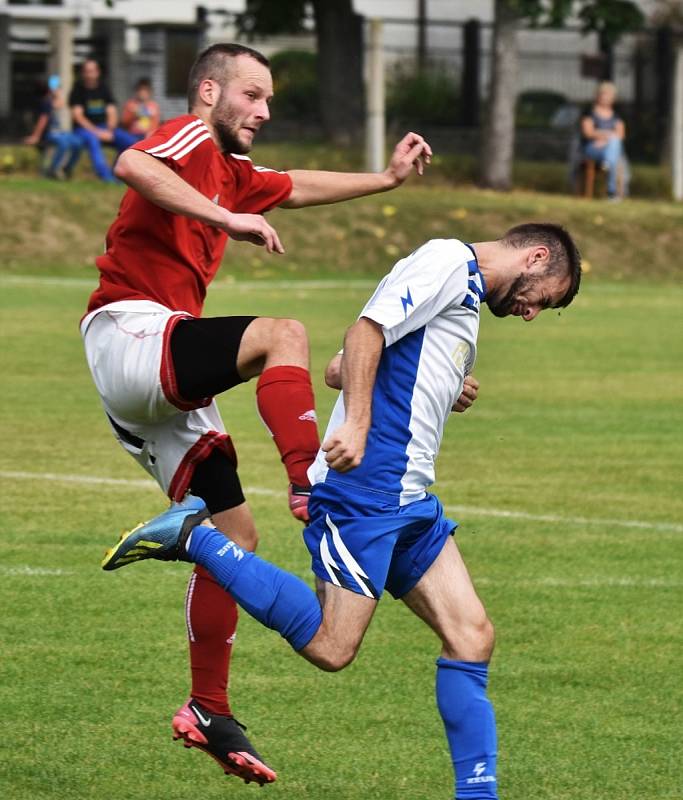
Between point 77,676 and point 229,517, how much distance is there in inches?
45.2

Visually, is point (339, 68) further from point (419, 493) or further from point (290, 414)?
point (419, 493)

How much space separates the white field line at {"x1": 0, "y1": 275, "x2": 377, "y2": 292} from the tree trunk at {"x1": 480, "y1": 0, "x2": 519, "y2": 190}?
8048 millimetres

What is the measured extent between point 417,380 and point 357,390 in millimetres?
265

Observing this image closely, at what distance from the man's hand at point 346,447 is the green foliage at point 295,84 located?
107ft

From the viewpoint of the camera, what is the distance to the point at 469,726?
17.4ft

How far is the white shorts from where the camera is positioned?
5.85m

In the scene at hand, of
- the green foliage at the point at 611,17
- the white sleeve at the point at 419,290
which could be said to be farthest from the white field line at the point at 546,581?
the green foliage at the point at 611,17

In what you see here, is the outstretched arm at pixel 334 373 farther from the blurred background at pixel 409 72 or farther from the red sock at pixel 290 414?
the blurred background at pixel 409 72

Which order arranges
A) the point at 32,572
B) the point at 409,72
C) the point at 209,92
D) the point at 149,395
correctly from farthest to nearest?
the point at 409,72
the point at 32,572
the point at 209,92
the point at 149,395

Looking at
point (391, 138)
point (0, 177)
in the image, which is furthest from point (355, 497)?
point (391, 138)

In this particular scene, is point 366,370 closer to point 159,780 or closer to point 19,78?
point 159,780

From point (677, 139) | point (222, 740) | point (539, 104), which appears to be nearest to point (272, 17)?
point (677, 139)

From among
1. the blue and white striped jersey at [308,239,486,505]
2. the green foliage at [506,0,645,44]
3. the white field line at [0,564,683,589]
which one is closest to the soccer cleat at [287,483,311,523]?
the blue and white striped jersey at [308,239,486,505]

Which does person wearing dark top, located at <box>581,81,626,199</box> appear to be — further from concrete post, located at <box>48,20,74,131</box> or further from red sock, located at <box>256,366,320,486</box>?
red sock, located at <box>256,366,320,486</box>
